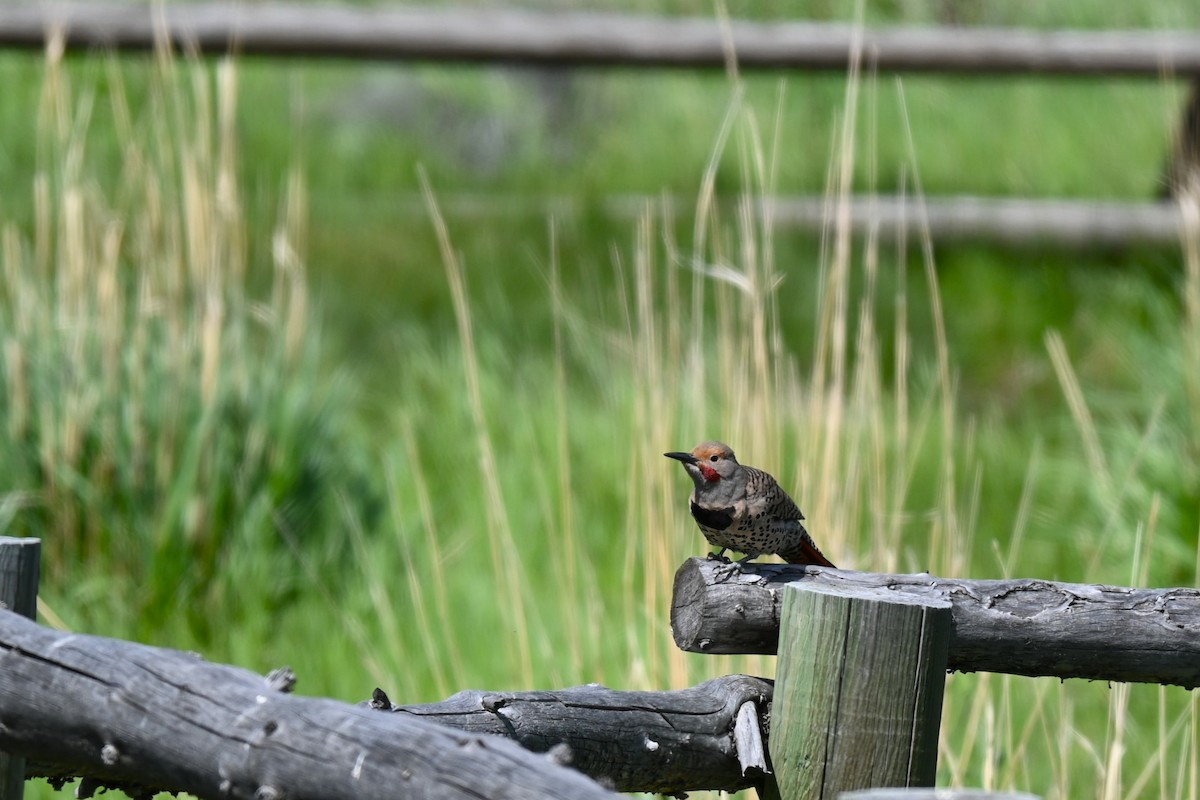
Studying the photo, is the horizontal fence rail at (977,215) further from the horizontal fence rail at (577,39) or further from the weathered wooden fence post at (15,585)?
the weathered wooden fence post at (15,585)

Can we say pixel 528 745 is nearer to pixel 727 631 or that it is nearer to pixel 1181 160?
pixel 727 631

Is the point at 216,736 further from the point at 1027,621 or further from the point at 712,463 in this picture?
the point at 1027,621

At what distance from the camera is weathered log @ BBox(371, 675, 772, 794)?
1.67m

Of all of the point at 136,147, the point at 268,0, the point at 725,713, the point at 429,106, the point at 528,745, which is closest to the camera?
the point at 528,745

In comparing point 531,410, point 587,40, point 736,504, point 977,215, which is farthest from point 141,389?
point 977,215

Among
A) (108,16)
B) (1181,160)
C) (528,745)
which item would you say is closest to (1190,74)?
(1181,160)

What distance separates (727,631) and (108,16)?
449 centimetres

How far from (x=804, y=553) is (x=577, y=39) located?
401 centimetres

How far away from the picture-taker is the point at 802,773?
1741mm

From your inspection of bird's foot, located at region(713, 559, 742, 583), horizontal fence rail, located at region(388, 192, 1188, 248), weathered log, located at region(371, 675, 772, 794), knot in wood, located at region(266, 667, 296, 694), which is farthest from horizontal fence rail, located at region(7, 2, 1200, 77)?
knot in wood, located at region(266, 667, 296, 694)

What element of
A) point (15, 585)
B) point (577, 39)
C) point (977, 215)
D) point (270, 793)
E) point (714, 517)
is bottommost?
point (270, 793)

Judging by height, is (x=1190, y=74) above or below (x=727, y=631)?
above

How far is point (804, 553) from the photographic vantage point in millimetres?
2070

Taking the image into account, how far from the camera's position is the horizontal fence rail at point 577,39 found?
17.6 feet
